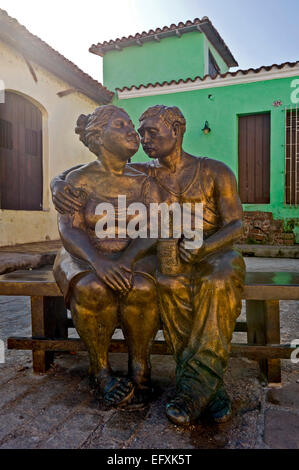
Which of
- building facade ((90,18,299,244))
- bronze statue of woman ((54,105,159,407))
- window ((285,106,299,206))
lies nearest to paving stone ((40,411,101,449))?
bronze statue of woman ((54,105,159,407))

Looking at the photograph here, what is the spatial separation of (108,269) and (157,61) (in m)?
10.6

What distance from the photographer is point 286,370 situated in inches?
96.8

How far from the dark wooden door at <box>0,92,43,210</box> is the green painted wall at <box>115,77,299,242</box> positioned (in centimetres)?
305

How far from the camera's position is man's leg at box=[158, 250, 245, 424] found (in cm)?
179

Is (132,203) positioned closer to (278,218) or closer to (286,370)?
(286,370)

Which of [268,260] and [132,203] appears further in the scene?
[268,260]

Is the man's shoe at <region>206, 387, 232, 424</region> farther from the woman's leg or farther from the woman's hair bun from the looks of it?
the woman's hair bun

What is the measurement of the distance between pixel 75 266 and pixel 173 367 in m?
0.97

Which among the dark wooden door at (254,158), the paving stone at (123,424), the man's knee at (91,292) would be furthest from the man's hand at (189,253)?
the dark wooden door at (254,158)

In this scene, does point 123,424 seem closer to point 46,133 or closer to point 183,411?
point 183,411

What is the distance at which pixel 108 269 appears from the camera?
192 cm

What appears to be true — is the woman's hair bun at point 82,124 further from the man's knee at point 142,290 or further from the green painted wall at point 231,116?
the green painted wall at point 231,116

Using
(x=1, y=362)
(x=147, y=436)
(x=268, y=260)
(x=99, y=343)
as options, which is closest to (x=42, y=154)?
(x=268, y=260)

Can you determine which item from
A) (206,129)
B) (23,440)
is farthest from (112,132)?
(206,129)
